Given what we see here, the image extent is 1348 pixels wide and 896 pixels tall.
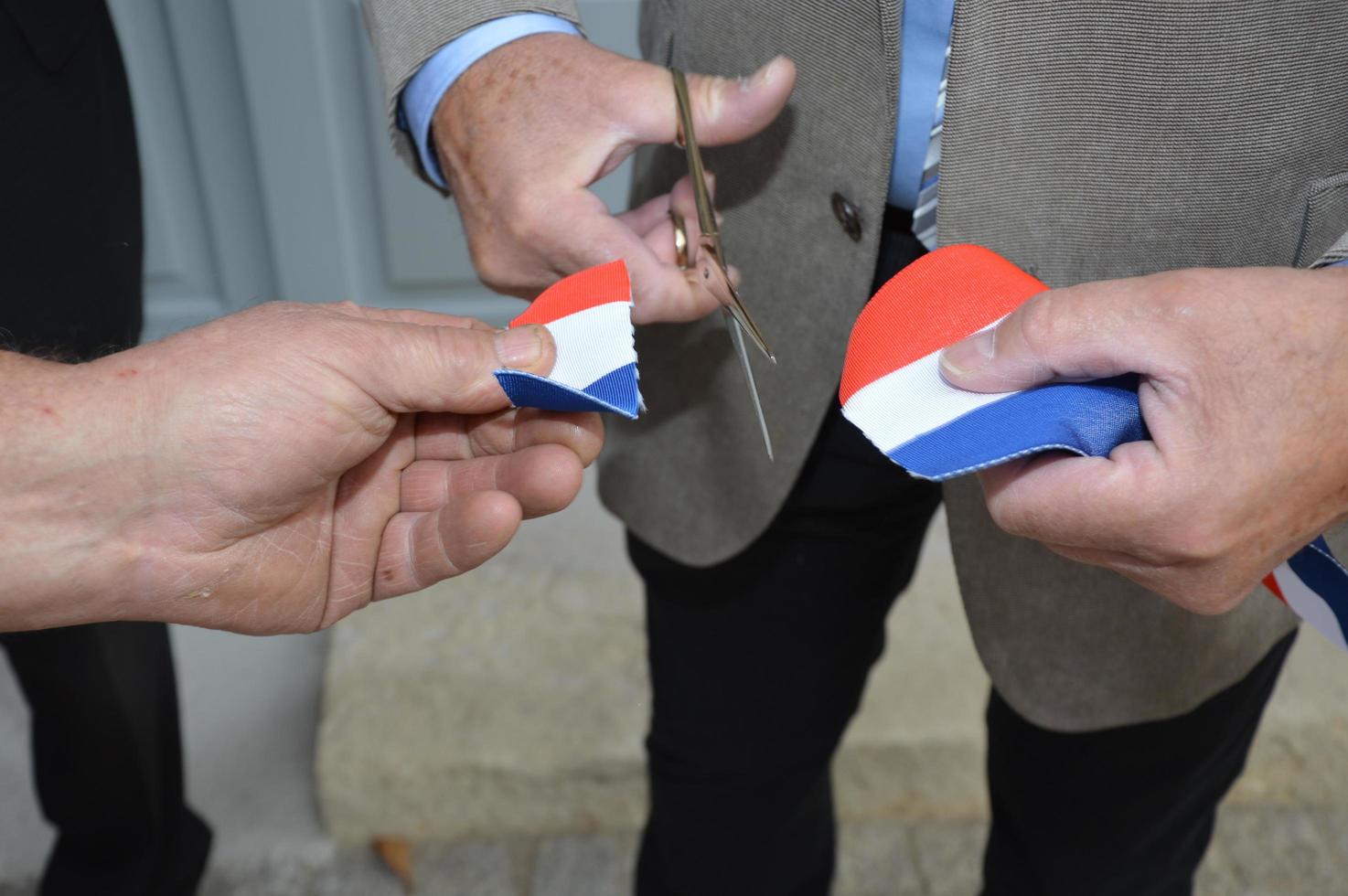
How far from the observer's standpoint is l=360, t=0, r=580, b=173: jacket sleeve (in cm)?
90

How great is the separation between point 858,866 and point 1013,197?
50.9 inches

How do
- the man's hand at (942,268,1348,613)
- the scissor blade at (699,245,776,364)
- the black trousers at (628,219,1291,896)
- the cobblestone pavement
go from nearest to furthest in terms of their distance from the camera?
the man's hand at (942,268,1348,613) → the scissor blade at (699,245,776,364) → the black trousers at (628,219,1291,896) → the cobblestone pavement

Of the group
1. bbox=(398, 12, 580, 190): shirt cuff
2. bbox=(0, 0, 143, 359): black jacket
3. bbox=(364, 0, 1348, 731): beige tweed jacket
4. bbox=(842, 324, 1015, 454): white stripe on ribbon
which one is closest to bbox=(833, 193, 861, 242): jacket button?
bbox=(364, 0, 1348, 731): beige tweed jacket

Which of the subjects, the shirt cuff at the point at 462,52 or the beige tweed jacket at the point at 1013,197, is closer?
the beige tweed jacket at the point at 1013,197

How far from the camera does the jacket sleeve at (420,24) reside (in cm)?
90

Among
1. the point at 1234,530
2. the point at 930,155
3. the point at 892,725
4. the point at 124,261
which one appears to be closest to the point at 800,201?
the point at 930,155

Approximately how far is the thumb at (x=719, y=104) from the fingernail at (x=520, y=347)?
18 cm

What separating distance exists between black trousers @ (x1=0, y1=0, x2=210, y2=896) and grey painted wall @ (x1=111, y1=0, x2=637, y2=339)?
0.91 metres

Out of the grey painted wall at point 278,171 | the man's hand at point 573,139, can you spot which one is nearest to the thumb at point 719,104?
the man's hand at point 573,139

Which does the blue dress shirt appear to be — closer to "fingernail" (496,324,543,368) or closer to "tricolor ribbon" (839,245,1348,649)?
"tricolor ribbon" (839,245,1348,649)

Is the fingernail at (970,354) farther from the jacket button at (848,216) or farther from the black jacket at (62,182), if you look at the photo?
the black jacket at (62,182)

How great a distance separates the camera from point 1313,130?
736 millimetres

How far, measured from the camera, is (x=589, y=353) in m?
0.80

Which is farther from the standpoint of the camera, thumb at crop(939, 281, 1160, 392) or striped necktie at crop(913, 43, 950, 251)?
striped necktie at crop(913, 43, 950, 251)
